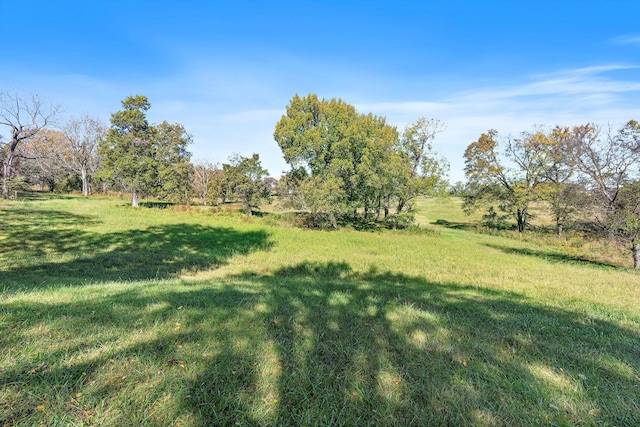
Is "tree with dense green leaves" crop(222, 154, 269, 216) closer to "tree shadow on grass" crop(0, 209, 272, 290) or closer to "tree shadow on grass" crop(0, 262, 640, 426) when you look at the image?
"tree shadow on grass" crop(0, 209, 272, 290)

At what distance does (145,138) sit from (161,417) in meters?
36.0

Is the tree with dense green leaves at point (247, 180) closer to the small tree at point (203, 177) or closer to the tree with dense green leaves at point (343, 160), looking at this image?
the tree with dense green leaves at point (343, 160)

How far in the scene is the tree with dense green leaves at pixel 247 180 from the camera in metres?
30.3

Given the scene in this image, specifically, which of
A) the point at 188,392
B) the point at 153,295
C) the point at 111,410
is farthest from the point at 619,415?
the point at 153,295

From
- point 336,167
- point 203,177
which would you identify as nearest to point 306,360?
point 336,167

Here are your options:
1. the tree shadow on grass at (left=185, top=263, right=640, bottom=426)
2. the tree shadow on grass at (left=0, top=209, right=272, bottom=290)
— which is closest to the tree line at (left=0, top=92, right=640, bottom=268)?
the tree shadow on grass at (left=0, top=209, right=272, bottom=290)

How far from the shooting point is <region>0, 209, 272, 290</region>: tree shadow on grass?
8.00m

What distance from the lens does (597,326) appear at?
4262 millimetres

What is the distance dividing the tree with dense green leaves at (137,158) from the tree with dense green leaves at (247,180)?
728 cm

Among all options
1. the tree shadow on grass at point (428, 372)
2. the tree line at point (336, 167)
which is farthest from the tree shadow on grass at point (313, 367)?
the tree line at point (336, 167)

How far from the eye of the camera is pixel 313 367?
2.74m

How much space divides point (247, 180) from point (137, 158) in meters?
12.1

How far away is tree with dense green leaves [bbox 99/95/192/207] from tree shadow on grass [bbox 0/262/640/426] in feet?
100.0

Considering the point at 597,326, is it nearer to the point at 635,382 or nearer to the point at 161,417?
the point at 635,382
